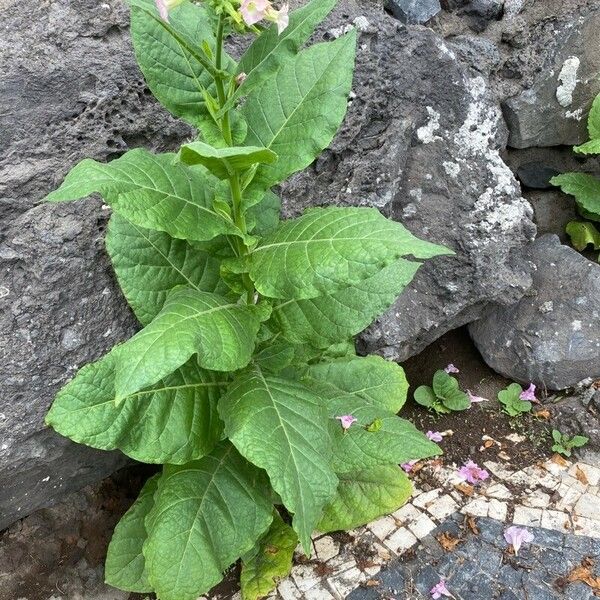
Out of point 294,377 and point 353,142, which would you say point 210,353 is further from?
point 353,142

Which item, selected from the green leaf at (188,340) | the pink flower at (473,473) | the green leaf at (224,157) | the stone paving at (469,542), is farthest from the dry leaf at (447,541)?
the green leaf at (224,157)

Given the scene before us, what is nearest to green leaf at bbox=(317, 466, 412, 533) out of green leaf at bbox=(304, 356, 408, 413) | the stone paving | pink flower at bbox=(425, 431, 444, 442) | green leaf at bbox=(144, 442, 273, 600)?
the stone paving

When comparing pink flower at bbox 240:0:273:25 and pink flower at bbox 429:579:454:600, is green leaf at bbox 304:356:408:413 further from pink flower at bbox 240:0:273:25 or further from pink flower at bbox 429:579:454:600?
pink flower at bbox 240:0:273:25

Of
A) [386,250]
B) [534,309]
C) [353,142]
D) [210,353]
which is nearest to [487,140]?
[353,142]

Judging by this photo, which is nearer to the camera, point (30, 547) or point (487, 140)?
point (30, 547)

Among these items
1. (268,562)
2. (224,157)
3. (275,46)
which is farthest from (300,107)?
(268,562)
